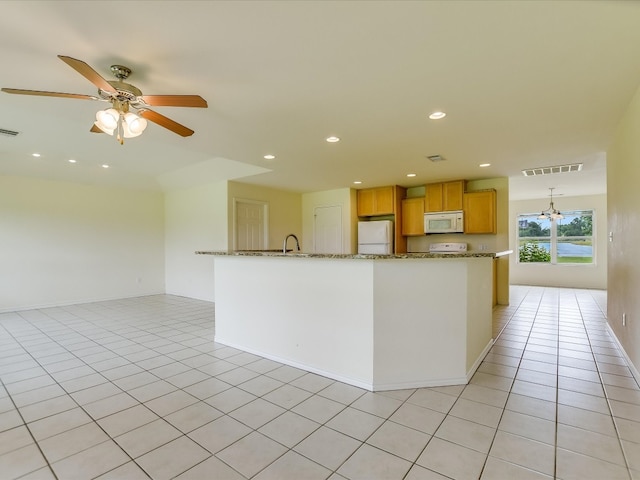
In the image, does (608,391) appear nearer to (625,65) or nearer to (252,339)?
(625,65)

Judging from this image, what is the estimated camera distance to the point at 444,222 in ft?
19.6

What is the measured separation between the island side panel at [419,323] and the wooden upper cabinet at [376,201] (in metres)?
3.98

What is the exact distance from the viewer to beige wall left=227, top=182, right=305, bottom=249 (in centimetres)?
615

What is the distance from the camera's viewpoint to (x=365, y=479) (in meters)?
1.58

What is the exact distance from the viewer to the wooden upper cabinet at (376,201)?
259 inches

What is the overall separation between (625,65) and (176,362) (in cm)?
437

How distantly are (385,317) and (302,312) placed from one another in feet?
2.77

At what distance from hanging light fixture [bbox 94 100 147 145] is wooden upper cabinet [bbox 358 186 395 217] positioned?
5.04 metres

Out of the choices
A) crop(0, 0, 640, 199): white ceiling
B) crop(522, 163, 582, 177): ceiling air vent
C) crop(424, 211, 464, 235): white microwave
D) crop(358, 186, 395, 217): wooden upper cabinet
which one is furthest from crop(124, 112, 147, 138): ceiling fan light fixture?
crop(522, 163, 582, 177): ceiling air vent

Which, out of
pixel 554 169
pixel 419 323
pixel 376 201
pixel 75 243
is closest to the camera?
pixel 419 323

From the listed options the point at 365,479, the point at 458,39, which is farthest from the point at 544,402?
the point at 458,39

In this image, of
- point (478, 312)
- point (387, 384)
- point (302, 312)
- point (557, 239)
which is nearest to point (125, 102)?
point (302, 312)

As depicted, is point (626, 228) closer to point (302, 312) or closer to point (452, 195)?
point (452, 195)

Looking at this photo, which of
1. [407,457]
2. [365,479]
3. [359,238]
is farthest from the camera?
[359,238]
